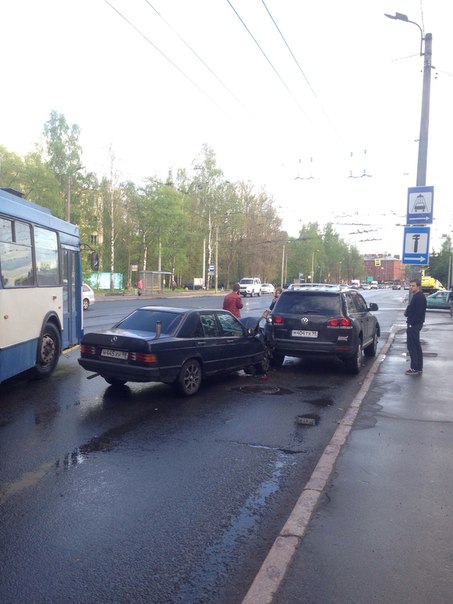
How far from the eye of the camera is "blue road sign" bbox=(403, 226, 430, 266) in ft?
48.2

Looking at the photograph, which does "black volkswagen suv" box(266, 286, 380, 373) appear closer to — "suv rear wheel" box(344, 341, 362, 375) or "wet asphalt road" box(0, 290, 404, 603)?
"suv rear wheel" box(344, 341, 362, 375)

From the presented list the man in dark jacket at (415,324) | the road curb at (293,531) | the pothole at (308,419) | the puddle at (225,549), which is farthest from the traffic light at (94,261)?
the puddle at (225,549)

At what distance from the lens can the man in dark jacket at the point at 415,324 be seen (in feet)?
34.5

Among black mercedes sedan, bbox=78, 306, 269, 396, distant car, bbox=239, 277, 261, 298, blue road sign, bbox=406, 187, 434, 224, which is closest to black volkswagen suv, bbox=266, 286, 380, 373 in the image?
black mercedes sedan, bbox=78, 306, 269, 396

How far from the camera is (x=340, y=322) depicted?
35.0 feet

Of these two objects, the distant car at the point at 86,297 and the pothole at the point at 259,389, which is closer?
the pothole at the point at 259,389

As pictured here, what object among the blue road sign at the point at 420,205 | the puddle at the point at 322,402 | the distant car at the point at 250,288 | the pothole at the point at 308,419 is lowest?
the distant car at the point at 250,288

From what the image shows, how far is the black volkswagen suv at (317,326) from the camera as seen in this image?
10.6m

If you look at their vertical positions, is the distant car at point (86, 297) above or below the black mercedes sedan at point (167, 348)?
below

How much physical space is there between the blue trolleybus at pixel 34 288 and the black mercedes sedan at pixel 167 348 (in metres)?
0.96

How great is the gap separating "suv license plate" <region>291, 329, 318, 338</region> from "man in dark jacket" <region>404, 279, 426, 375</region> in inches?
70.4

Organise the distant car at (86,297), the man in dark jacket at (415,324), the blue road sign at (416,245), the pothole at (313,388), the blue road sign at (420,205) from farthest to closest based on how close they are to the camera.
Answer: the distant car at (86,297), the blue road sign at (416,245), the blue road sign at (420,205), the man in dark jacket at (415,324), the pothole at (313,388)

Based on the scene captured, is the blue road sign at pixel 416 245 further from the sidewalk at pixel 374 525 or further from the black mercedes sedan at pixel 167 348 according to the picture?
the sidewalk at pixel 374 525

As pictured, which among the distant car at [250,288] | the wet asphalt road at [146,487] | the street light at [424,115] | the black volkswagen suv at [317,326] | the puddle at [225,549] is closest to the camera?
the puddle at [225,549]
